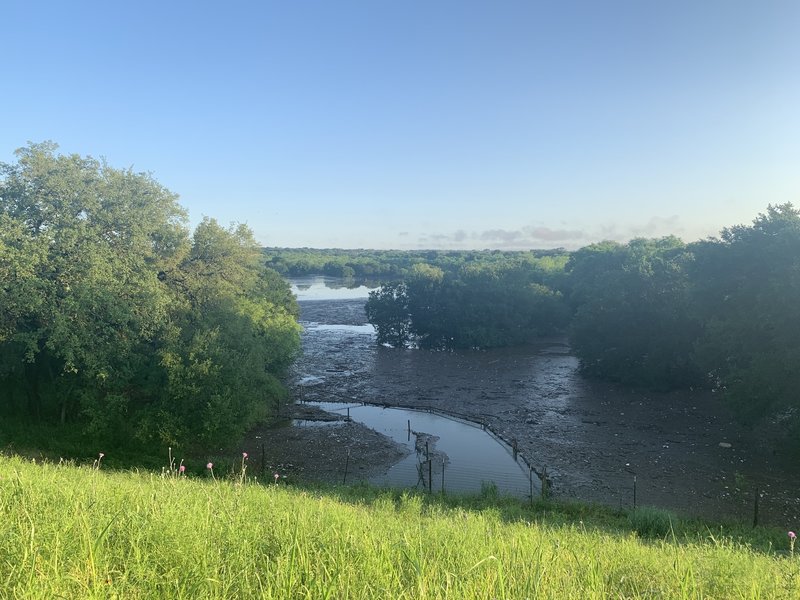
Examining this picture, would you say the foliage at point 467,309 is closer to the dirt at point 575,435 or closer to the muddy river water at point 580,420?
the muddy river water at point 580,420

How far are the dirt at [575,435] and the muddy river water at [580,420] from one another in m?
0.08

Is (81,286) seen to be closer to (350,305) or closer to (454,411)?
(454,411)

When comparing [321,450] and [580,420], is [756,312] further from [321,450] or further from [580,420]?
[321,450]

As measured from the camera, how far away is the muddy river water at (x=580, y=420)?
19.8 meters

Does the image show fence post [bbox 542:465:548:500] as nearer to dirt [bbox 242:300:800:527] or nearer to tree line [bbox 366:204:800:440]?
dirt [bbox 242:300:800:527]

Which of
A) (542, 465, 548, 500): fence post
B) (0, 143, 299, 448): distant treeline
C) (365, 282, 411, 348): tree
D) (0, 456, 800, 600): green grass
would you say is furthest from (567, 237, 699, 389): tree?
(0, 456, 800, 600): green grass

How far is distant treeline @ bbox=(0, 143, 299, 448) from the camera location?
19656 millimetres

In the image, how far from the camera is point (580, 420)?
30.3 m

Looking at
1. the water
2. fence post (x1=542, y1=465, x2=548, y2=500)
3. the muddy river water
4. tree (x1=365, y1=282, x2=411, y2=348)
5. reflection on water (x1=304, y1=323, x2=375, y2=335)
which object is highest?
tree (x1=365, y1=282, x2=411, y2=348)

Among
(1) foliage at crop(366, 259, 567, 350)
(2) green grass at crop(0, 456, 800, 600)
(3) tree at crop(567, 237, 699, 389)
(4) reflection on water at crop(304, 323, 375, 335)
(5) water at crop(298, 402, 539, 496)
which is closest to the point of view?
(2) green grass at crop(0, 456, 800, 600)

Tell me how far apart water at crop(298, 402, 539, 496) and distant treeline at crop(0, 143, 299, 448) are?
26.9ft

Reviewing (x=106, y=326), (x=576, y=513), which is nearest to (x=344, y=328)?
(x=106, y=326)

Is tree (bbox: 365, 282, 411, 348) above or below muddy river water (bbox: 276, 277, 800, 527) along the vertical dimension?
above

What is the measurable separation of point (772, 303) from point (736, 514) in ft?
35.3
